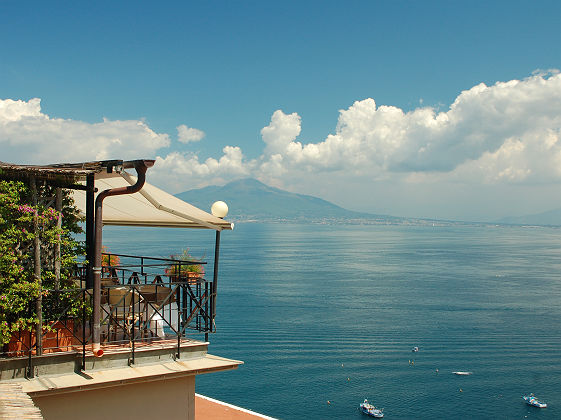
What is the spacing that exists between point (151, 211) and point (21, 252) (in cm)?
190

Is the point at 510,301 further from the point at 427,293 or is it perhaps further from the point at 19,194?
the point at 19,194

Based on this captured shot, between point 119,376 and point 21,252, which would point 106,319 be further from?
point 21,252

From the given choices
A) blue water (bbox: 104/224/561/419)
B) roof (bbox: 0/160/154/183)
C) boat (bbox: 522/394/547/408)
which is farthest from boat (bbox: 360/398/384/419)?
roof (bbox: 0/160/154/183)

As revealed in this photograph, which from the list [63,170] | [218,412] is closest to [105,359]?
[63,170]

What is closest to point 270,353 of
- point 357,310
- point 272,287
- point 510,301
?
point 357,310

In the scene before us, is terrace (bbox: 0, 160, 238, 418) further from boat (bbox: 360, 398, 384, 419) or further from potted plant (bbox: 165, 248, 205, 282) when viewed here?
boat (bbox: 360, 398, 384, 419)

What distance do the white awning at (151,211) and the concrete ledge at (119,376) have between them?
1.43 meters

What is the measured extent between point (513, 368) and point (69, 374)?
113 feet

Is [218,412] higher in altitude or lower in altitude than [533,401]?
higher

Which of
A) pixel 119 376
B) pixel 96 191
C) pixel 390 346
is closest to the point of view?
pixel 119 376

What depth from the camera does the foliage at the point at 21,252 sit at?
4379mm

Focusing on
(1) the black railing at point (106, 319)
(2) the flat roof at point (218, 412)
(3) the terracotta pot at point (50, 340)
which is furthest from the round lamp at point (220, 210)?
(2) the flat roof at point (218, 412)

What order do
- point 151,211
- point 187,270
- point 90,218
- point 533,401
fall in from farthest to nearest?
point 533,401 < point 187,270 < point 151,211 < point 90,218

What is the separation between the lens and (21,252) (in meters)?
4.57
